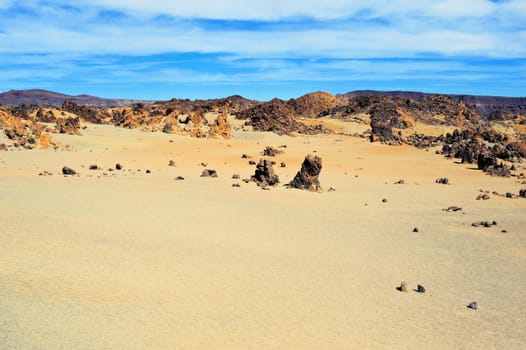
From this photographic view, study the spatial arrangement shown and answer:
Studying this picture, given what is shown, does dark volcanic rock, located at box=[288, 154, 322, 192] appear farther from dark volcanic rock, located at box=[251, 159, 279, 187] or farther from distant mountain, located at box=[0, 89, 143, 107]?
distant mountain, located at box=[0, 89, 143, 107]

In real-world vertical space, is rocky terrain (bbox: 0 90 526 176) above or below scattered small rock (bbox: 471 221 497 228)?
above

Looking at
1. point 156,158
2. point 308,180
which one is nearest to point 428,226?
point 308,180

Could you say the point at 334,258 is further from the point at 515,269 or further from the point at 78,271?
the point at 78,271

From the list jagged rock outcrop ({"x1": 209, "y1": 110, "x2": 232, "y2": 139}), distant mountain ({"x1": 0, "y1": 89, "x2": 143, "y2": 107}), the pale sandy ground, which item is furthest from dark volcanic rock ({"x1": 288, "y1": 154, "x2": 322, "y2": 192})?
distant mountain ({"x1": 0, "y1": 89, "x2": 143, "y2": 107})

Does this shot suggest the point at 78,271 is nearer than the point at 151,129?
Yes

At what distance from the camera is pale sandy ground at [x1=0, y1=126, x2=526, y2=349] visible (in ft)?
12.8

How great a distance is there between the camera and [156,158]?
20.2 metres

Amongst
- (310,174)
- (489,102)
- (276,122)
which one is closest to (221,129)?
(276,122)

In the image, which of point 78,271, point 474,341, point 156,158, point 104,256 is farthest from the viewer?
point 156,158

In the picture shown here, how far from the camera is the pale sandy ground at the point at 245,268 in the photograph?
3.91 metres

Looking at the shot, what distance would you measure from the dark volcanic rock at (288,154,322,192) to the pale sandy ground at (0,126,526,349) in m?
1.00

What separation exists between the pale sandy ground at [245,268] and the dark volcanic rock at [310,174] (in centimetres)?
100

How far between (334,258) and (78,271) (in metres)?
3.07

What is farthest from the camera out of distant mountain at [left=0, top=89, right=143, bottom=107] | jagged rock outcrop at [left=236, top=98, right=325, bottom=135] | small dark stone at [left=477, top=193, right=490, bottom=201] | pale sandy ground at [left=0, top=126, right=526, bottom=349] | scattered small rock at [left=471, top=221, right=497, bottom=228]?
distant mountain at [left=0, top=89, right=143, bottom=107]
